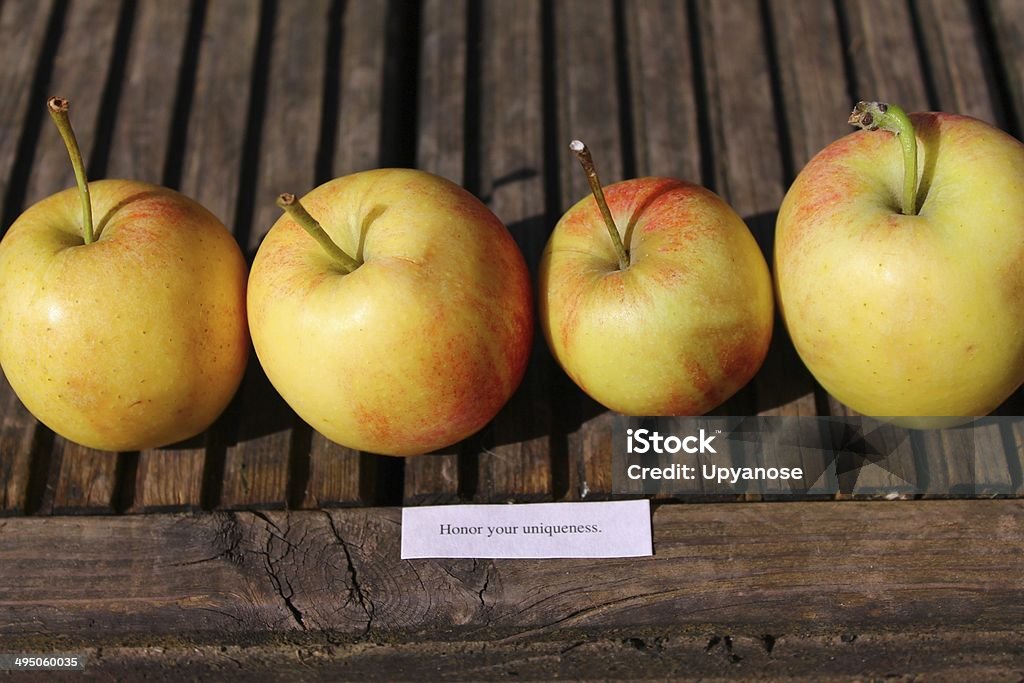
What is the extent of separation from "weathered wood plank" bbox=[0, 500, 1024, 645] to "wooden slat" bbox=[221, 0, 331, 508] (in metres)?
0.08

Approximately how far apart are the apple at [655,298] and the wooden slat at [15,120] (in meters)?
0.72

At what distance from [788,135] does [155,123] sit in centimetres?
102

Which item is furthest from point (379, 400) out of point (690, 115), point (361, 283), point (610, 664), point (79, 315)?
point (690, 115)

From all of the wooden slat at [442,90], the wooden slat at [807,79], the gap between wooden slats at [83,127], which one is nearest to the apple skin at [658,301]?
the wooden slat at [807,79]

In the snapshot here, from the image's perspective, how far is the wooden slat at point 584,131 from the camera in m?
1.17

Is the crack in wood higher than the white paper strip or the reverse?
the reverse

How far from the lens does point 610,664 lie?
116 centimetres

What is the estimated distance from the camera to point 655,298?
0.98 m

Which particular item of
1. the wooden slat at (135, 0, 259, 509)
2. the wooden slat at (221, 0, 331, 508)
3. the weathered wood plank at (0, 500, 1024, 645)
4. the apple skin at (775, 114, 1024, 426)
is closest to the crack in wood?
the weathered wood plank at (0, 500, 1024, 645)

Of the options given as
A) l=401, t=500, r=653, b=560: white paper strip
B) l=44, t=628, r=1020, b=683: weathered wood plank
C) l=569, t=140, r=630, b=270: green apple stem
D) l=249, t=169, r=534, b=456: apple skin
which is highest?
l=569, t=140, r=630, b=270: green apple stem

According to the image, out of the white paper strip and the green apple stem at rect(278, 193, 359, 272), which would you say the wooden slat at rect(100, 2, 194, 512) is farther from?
the white paper strip

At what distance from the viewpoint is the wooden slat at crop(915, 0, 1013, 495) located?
1.13 meters

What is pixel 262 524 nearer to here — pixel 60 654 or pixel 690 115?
pixel 60 654

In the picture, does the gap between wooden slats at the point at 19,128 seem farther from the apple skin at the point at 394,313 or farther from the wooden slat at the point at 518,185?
the wooden slat at the point at 518,185
